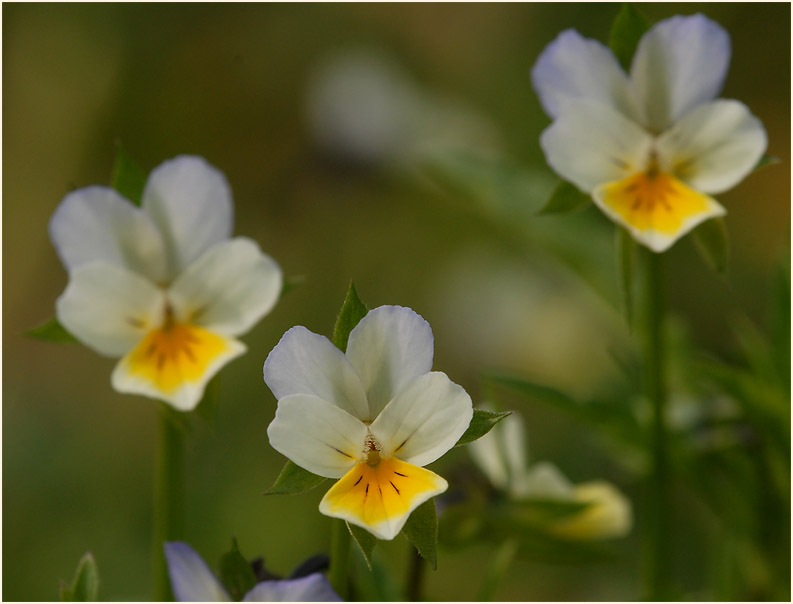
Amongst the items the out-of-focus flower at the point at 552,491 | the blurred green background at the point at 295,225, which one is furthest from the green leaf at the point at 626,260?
the blurred green background at the point at 295,225

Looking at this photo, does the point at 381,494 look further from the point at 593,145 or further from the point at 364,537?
the point at 593,145

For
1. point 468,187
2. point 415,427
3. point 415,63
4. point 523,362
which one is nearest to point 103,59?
point 415,63

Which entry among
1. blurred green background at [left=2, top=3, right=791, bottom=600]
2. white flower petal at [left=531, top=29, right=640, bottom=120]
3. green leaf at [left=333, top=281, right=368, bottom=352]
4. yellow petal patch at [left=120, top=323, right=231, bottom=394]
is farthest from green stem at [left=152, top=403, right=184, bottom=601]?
blurred green background at [left=2, top=3, right=791, bottom=600]

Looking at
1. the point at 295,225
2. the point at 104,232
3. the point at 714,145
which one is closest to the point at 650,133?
the point at 714,145

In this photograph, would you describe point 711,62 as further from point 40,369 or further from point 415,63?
point 415,63

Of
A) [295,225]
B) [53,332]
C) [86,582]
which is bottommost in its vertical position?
[86,582]

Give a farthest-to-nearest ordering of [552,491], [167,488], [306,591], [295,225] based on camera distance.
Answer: [295,225]
[552,491]
[167,488]
[306,591]

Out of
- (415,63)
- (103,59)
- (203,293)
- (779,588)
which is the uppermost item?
(415,63)
